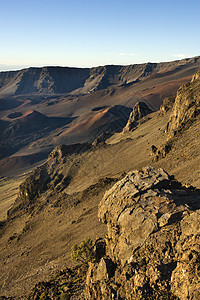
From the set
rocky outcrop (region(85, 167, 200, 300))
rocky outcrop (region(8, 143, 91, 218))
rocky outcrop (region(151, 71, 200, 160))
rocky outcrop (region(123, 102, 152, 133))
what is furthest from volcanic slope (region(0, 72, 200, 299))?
rocky outcrop (region(123, 102, 152, 133))

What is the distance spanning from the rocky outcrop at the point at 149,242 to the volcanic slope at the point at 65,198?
34.4 feet

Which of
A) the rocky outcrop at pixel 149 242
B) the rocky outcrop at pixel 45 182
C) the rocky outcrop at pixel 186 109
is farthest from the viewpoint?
the rocky outcrop at pixel 45 182

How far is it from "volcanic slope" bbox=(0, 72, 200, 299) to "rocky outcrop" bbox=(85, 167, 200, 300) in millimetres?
10470

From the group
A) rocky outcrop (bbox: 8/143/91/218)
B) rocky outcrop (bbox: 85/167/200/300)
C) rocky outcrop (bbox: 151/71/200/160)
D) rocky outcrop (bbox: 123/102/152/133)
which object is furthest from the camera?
rocky outcrop (bbox: 123/102/152/133)

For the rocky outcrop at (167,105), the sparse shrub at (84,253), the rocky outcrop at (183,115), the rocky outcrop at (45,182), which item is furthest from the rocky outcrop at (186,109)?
the sparse shrub at (84,253)

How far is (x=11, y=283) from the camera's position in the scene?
95.2 feet

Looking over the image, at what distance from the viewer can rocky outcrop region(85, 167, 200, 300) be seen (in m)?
12.5

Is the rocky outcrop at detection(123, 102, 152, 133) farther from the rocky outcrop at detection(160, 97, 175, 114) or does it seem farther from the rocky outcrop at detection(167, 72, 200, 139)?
the rocky outcrop at detection(167, 72, 200, 139)

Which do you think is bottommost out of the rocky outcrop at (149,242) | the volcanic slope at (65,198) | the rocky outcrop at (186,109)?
the volcanic slope at (65,198)

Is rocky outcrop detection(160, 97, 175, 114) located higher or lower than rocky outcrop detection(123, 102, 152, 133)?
higher

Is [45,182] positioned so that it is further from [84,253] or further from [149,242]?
[149,242]

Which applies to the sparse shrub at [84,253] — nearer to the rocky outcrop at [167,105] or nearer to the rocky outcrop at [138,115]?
the rocky outcrop at [167,105]

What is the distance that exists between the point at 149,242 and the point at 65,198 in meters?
35.8

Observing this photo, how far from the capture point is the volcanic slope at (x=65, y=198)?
100ft
